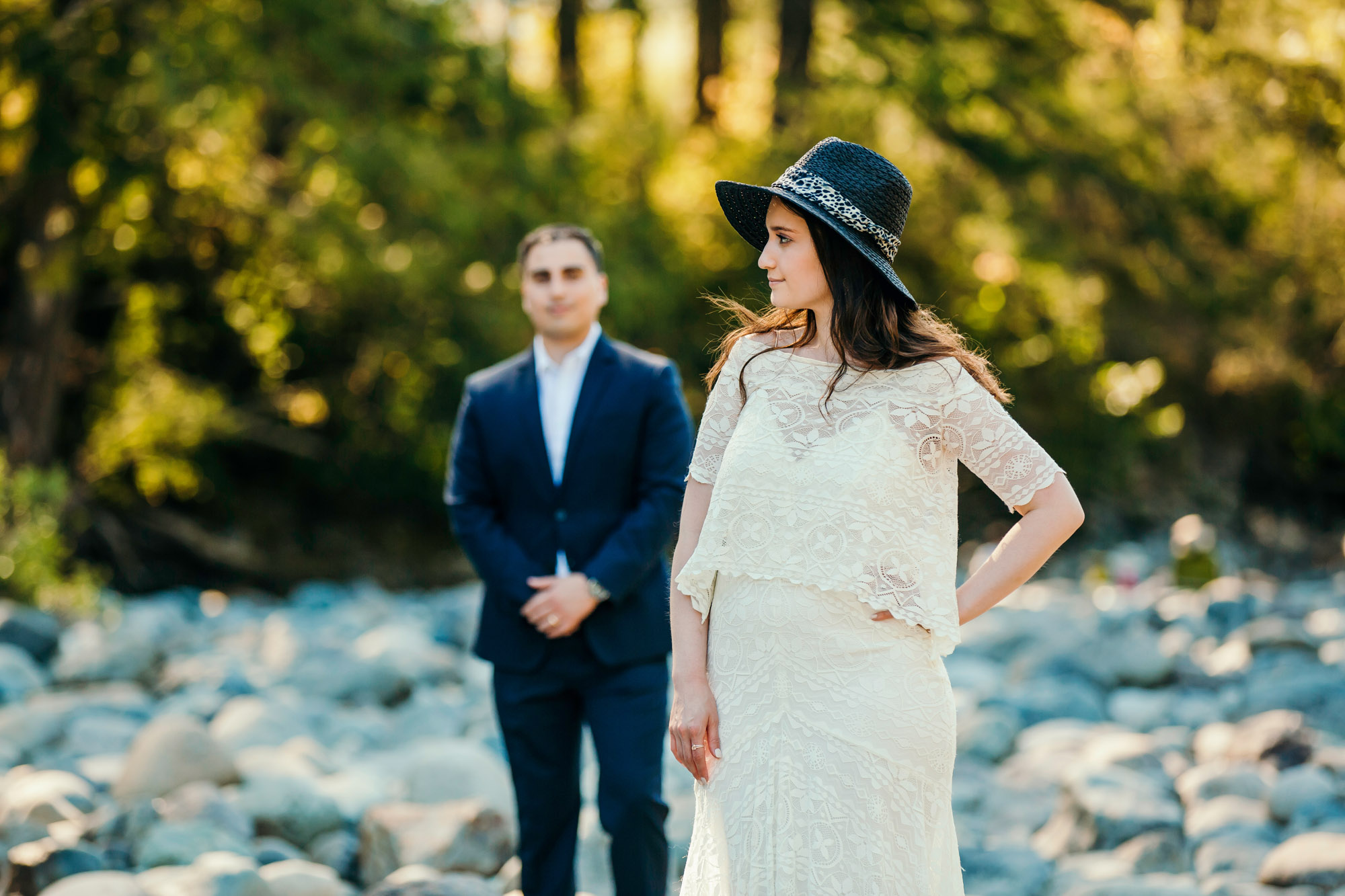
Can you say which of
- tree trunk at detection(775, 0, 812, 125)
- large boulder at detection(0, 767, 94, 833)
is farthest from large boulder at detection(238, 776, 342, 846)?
tree trunk at detection(775, 0, 812, 125)

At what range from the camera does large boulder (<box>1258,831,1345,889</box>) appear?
14.0 ft

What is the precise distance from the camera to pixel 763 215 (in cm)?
262

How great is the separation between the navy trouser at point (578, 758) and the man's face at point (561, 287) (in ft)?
2.92

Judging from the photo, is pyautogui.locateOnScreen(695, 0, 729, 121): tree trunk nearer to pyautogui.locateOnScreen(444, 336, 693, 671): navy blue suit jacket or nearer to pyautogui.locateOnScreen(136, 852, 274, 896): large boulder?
pyautogui.locateOnScreen(444, 336, 693, 671): navy blue suit jacket

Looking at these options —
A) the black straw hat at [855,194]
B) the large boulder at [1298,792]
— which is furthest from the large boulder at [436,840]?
the large boulder at [1298,792]

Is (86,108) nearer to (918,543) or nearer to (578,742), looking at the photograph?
(578,742)

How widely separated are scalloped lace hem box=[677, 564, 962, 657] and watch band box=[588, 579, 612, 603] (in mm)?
915

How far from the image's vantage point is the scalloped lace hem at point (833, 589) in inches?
89.6

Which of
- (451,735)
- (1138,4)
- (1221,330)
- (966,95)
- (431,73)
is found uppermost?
(1138,4)

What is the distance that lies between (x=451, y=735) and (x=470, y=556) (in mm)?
3325

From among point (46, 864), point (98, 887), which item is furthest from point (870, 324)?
point (46, 864)

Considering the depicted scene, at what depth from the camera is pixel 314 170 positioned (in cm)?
1152

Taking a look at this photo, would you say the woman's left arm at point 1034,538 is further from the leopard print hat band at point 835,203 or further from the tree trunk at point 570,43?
the tree trunk at point 570,43

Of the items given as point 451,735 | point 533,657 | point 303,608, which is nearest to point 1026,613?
point 451,735
